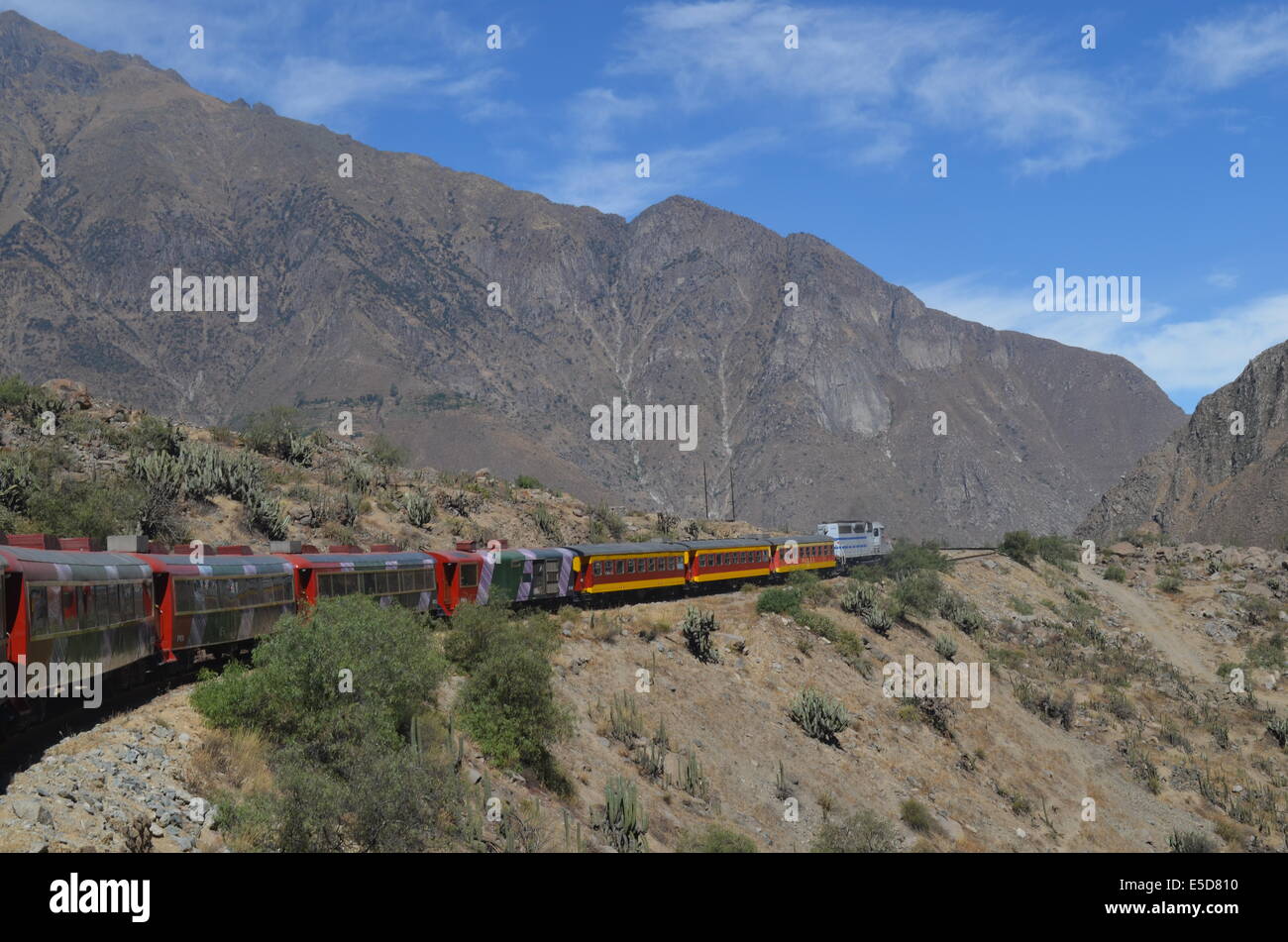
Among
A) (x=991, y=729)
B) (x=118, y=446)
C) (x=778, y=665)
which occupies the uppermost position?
(x=118, y=446)

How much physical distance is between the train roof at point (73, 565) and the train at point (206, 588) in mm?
29

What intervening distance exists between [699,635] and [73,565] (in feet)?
64.9

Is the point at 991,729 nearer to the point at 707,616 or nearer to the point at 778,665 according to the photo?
the point at 778,665

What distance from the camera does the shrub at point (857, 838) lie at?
18.3 metres

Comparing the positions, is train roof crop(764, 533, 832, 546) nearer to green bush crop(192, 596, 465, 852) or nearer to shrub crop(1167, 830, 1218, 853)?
shrub crop(1167, 830, 1218, 853)

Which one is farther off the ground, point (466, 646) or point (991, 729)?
point (466, 646)

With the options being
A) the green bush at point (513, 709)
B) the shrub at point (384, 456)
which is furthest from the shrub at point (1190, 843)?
the shrub at point (384, 456)

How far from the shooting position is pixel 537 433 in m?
199

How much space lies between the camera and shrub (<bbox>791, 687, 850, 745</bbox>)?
28094 mm

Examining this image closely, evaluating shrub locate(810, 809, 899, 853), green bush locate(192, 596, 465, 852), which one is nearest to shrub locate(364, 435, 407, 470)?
green bush locate(192, 596, 465, 852)

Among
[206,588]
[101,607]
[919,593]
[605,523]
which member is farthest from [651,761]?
[605,523]

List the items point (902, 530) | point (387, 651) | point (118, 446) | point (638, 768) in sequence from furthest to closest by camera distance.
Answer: point (902, 530) → point (118, 446) → point (638, 768) → point (387, 651)
